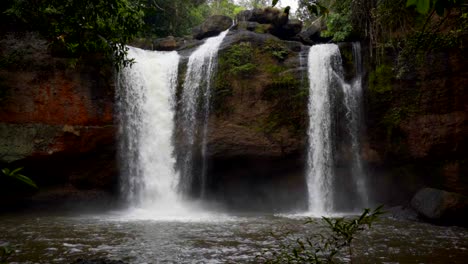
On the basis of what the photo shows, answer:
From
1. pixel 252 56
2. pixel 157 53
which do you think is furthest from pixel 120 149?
pixel 252 56

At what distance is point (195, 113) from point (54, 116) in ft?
17.0

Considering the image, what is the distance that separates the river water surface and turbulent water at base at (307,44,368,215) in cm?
322

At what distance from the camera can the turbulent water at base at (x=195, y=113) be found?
15.2 m

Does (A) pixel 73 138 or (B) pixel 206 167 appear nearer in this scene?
(A) pixel 73 138

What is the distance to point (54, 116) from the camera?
1388 cm

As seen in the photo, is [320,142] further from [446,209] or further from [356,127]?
[446,209]

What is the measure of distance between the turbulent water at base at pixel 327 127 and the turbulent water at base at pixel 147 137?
5.49 meters

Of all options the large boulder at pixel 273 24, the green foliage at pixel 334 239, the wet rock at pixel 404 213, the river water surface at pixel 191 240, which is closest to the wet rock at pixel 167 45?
the large boulder at pixel 273 24

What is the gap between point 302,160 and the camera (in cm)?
1522

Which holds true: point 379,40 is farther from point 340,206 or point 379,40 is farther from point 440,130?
point 340,206

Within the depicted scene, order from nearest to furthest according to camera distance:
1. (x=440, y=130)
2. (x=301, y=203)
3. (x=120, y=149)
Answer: (x=440, y=130) → (x=120, y=149) → (x=301, y=203)

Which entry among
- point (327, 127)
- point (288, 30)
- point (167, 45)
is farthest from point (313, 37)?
point (167, 45)

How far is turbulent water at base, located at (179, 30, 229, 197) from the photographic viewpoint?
15219 millimetres

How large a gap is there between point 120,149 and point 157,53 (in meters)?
4.82
